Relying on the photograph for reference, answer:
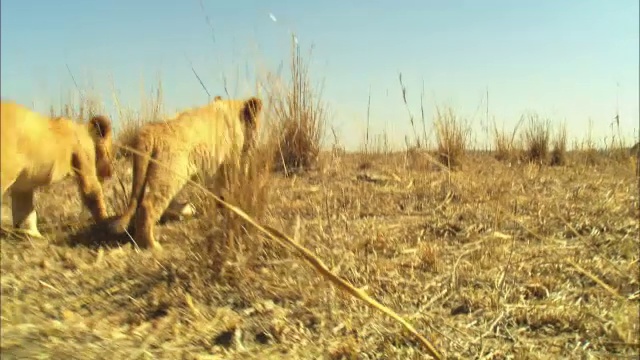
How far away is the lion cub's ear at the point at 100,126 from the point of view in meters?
3.95

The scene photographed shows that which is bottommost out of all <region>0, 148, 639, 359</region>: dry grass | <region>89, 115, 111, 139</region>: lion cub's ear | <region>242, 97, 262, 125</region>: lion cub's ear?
<region>0, 148, 639, 359</region>: dry grass

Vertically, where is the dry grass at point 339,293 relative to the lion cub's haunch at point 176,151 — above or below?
below

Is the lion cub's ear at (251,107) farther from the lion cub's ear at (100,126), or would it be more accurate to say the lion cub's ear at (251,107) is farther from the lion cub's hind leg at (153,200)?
the lion cub's ear at (100,126)

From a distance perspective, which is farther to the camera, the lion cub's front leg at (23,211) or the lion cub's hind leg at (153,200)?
the lion cub's front leg at (23,211)

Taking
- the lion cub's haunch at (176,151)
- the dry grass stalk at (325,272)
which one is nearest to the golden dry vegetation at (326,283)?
the lion cub's haunch at (176,151)

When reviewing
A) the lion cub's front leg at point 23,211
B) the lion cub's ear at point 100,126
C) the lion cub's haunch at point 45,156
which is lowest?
the lion cub's front leg at point 23,211

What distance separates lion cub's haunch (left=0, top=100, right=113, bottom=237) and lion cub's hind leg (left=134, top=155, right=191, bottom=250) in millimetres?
490

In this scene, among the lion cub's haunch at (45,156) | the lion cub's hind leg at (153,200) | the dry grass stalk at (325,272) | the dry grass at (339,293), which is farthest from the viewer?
the lion cub's hind leg at (153,200)

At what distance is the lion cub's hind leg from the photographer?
3342 mm

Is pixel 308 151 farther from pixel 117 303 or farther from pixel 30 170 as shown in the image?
pixel 117 303

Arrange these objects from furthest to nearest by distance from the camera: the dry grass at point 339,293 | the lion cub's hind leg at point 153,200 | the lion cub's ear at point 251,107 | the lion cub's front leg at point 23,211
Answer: the lion cub's ear at point 251,107, the lion cub's front leg at point 23,211, the lion cub's hind leg at point 153,200, the dry grass at point 339,293

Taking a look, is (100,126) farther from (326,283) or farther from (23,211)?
(326,283)

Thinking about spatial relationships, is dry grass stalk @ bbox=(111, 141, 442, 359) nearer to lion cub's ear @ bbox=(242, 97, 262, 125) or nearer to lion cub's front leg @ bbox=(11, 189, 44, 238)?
lion cub's ear @ bbox=(242, 97, 262, 125)

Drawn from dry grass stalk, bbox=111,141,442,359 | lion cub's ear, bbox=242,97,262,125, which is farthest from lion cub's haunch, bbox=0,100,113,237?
dry grass stalk, bbox=111,141,442,359
